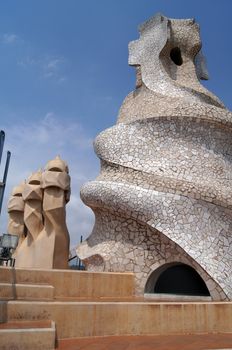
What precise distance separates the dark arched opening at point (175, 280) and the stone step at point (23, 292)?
9.37ft

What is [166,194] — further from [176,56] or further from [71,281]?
[176,56]

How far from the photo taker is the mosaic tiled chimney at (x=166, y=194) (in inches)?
303

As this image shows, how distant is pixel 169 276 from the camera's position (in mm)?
8156

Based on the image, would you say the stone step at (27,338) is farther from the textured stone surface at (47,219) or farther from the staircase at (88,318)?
the textured stone surface at (47,219)

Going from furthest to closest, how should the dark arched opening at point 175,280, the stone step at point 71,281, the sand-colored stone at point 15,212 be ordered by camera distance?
the sand-colored stone at point 15,212 < the dark arched opening at point 175,280 < the stone step at point 71,281

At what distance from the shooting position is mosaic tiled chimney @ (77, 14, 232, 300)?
7.70m

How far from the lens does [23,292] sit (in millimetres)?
5688

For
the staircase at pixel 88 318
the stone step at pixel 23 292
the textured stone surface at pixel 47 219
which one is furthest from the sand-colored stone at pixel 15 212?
the staircase at pixel 88 318

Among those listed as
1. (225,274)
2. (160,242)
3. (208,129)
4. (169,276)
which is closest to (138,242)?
(160,242)

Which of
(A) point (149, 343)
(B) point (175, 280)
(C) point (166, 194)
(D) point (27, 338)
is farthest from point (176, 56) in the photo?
(D) point (27, 338)

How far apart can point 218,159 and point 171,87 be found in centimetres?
290

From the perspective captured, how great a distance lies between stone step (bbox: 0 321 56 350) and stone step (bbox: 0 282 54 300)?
173cm

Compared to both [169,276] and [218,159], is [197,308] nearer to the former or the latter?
[169,276]

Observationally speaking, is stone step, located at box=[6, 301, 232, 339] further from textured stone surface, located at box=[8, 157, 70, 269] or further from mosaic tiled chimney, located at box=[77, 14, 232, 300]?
textured stone surface, located at box=[8, 157, 70, 269]
